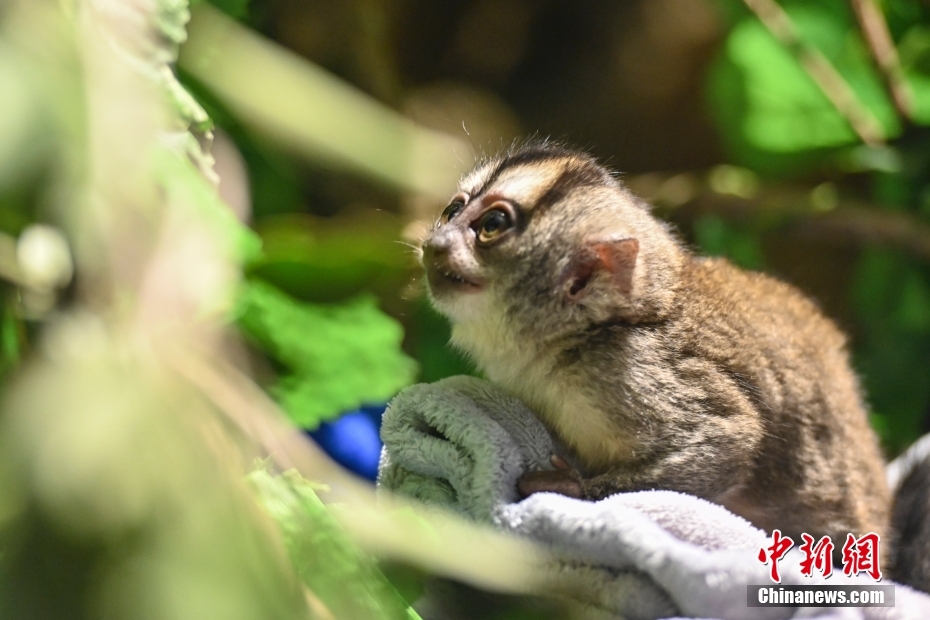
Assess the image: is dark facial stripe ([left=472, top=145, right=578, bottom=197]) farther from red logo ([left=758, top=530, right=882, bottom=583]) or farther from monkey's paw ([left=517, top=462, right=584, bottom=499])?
red logo ([left=758, top=530, right=882, bottom=583])

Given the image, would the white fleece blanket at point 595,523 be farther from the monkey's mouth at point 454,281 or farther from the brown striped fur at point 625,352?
the monkey's mouth at point 454,281

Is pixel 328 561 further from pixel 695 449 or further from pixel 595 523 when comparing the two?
pixel 695 449

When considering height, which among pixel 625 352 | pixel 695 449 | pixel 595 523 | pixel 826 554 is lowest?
pixel 595 523

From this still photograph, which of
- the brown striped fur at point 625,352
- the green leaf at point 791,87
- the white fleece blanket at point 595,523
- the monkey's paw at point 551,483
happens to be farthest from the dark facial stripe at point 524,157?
the green leaf at point 791,87

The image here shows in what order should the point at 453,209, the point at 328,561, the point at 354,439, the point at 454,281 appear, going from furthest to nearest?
the point at 354,439 → the point at 453,209 → the point at 454,281 → the point at 328,561

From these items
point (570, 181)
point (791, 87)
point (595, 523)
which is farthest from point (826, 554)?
point (791, 87)

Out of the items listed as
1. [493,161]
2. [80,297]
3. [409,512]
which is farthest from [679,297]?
[80,297]
